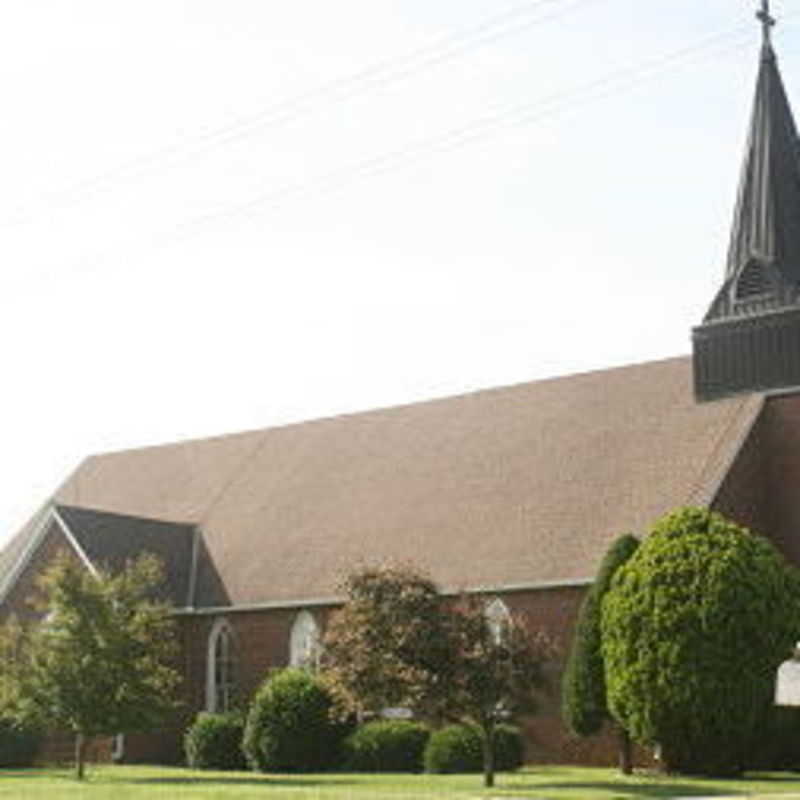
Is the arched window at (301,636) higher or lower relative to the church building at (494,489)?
lower

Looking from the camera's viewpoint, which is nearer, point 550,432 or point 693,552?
point 693,552

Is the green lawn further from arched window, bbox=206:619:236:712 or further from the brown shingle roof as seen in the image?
arched window, bbox=206:619:236:712

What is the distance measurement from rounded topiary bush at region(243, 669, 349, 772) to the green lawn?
100 centimetres

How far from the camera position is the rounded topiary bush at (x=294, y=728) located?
39.2 m

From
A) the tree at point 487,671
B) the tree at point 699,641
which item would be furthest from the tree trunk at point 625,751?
the tree at point 487,671

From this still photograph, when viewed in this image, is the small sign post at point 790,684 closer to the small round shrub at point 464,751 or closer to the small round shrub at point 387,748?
the small round shrub at point 464,751

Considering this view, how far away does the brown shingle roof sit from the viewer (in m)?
40.5

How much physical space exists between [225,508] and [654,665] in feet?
70.6

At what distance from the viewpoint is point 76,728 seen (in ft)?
128

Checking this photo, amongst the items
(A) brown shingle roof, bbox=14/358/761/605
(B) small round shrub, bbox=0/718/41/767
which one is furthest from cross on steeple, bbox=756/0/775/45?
(B) small round shrub, bbox=0/718/41/767

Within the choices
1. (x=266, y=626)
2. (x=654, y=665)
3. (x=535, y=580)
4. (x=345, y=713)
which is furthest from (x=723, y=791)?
(x=266, y=626)

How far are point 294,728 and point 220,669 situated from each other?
963 cm

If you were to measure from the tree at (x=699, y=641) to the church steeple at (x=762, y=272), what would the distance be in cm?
682

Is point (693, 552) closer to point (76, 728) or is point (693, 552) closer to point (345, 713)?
point (345, 713)
